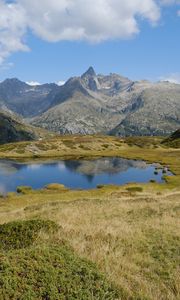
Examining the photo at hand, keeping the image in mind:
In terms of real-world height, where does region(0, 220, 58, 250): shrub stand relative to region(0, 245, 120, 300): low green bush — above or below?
below

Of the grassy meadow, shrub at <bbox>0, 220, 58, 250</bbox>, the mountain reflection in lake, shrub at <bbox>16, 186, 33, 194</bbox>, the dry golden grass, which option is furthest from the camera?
the mountain reflection in lake

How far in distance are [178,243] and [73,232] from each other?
5024mm

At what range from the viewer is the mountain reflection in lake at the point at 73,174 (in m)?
104

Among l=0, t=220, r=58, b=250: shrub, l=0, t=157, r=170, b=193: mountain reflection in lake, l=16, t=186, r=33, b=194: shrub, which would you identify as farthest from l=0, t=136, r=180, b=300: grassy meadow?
l=0, t=157, r=170, b=193: mountain reflection in lake

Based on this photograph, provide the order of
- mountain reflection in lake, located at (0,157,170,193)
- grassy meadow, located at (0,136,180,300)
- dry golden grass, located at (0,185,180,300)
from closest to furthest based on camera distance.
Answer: grassy meadow, located at (0,136,180,300) < dry golden grass, located at (0,185,180,300) < mountain reflection in lake, located at (0,157,170,193)

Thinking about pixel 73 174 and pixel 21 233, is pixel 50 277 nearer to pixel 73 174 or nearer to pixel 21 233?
pixel 21 233

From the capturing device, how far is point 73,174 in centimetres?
12300

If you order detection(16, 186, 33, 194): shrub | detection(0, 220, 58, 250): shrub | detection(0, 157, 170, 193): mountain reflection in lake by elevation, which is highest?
detection(0, 220, 58, 250): shrub

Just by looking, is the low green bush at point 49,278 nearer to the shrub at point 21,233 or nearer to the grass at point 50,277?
the grass at point 50,277

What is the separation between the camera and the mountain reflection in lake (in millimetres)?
104206

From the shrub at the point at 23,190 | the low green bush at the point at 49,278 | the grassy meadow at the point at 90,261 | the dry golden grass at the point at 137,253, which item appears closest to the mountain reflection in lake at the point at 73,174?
the shrub at the point at 23,190

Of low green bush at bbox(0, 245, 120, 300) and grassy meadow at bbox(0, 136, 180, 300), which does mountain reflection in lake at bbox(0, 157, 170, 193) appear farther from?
low green bush at bbox(0, 245, 120, 300)

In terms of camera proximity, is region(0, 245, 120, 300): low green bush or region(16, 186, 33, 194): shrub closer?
region(0, 245, 120, 300): low green bush

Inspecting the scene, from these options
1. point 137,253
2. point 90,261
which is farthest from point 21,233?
point 137,253
